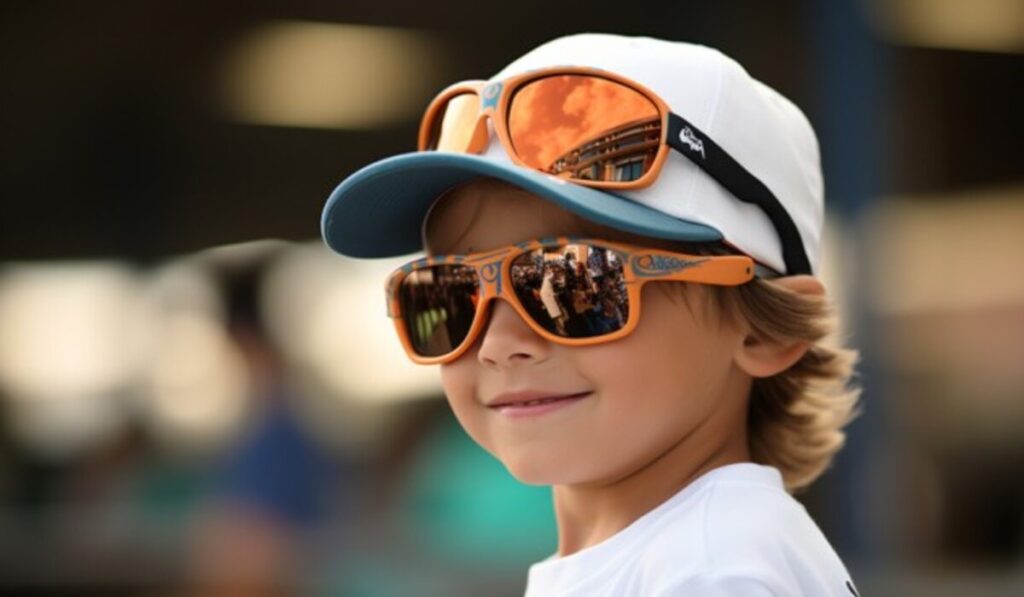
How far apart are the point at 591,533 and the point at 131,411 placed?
635 cm

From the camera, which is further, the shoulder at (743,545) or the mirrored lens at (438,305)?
the mirrored lens at (438,305)

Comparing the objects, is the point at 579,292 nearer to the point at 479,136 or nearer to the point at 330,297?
the point at 479,136

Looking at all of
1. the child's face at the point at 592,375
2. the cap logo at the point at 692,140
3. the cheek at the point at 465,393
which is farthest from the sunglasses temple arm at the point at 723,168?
the cheek at the point at 465,393

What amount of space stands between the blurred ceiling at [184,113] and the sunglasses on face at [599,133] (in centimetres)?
543

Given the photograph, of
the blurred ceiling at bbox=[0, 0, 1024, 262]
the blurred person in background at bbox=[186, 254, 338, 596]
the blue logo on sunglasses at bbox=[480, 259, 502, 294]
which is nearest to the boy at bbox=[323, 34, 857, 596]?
the blue logo on sunglasses at bbox=[480, 259, 502, 294]

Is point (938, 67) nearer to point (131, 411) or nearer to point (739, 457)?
point (131, 411)

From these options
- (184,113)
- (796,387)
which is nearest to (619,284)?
(796,387)

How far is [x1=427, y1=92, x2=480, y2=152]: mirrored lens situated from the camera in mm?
2061

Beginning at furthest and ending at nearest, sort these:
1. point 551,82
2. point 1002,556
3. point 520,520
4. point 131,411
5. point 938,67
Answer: point 131,411, point 938,67, point 1002,556, point 520,520, point 551,82

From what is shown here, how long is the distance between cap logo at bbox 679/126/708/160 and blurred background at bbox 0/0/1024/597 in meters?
3.12

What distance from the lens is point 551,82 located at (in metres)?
2.00

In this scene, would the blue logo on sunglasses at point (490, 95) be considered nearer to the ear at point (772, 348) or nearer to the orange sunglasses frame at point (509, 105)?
the orange sunglasses frame at point (509, 105)

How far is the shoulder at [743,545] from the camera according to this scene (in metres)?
1.71

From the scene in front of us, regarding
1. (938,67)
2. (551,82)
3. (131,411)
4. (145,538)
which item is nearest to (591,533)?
(551,82)
